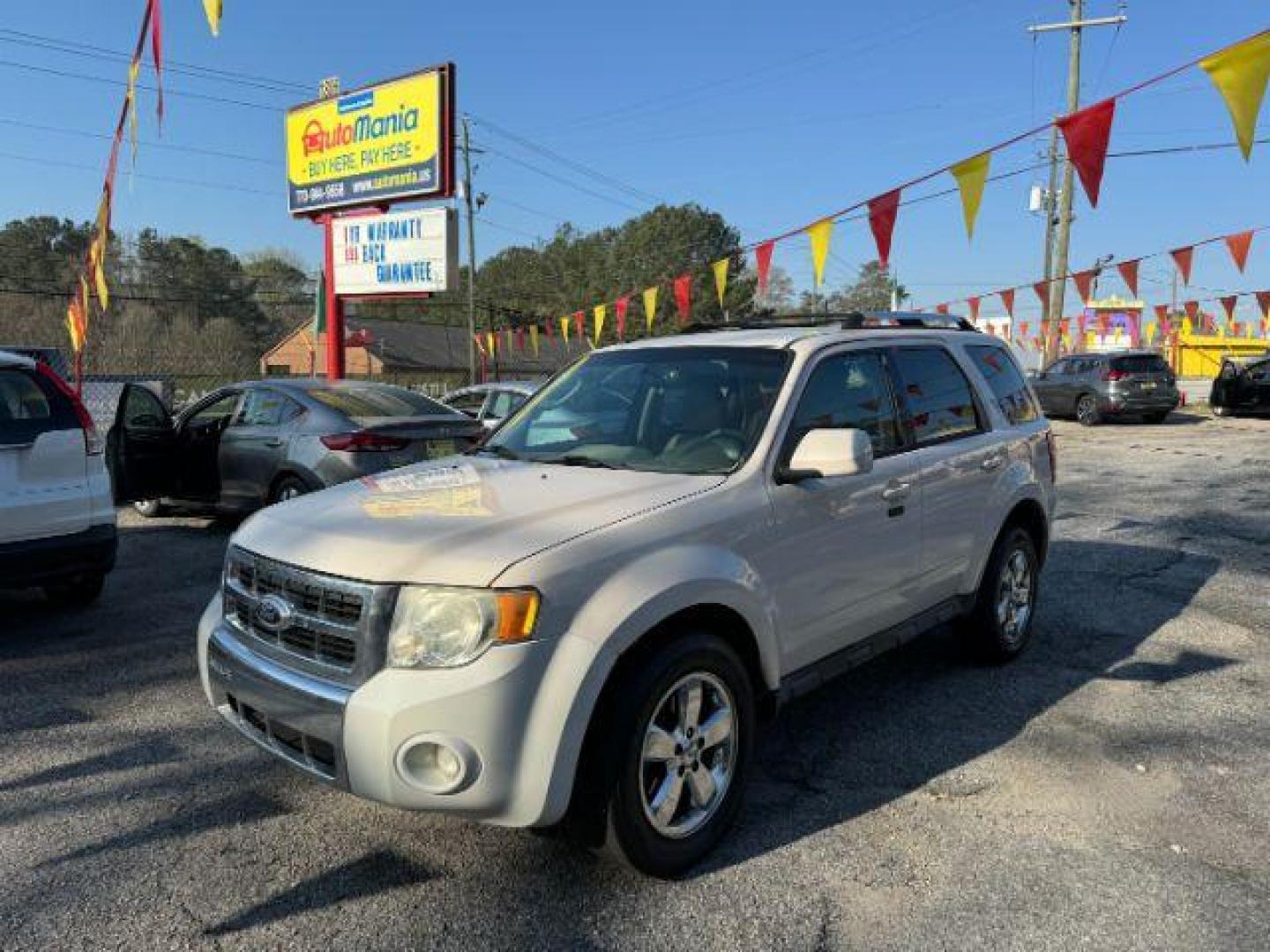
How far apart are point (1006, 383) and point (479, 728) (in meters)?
3.92

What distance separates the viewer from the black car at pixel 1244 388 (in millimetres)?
22688

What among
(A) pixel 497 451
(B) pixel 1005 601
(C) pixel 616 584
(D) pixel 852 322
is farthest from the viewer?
(B) pixel 1005 601

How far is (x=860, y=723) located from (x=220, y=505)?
6.30m

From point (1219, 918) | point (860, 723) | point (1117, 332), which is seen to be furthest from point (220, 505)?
point (1117, 332)

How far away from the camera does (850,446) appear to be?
3262 mm

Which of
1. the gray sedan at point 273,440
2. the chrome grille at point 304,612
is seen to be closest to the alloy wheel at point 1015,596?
the chrome grille at point 304,612

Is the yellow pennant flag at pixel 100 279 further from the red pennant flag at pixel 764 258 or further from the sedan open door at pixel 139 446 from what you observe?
the red pennant flag at pixel 764 258

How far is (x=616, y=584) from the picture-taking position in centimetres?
274

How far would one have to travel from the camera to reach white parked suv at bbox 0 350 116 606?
204 inches

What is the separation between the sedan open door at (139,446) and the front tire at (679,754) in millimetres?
6431

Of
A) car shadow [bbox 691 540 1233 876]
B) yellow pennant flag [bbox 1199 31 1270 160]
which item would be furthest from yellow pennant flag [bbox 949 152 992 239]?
car shadow [bbox 691 540 1233 876]

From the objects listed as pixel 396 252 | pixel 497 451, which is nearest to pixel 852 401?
pixel 497 451

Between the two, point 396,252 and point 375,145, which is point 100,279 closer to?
point 396,252

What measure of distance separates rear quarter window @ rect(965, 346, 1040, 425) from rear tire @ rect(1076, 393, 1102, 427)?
59.7ft
